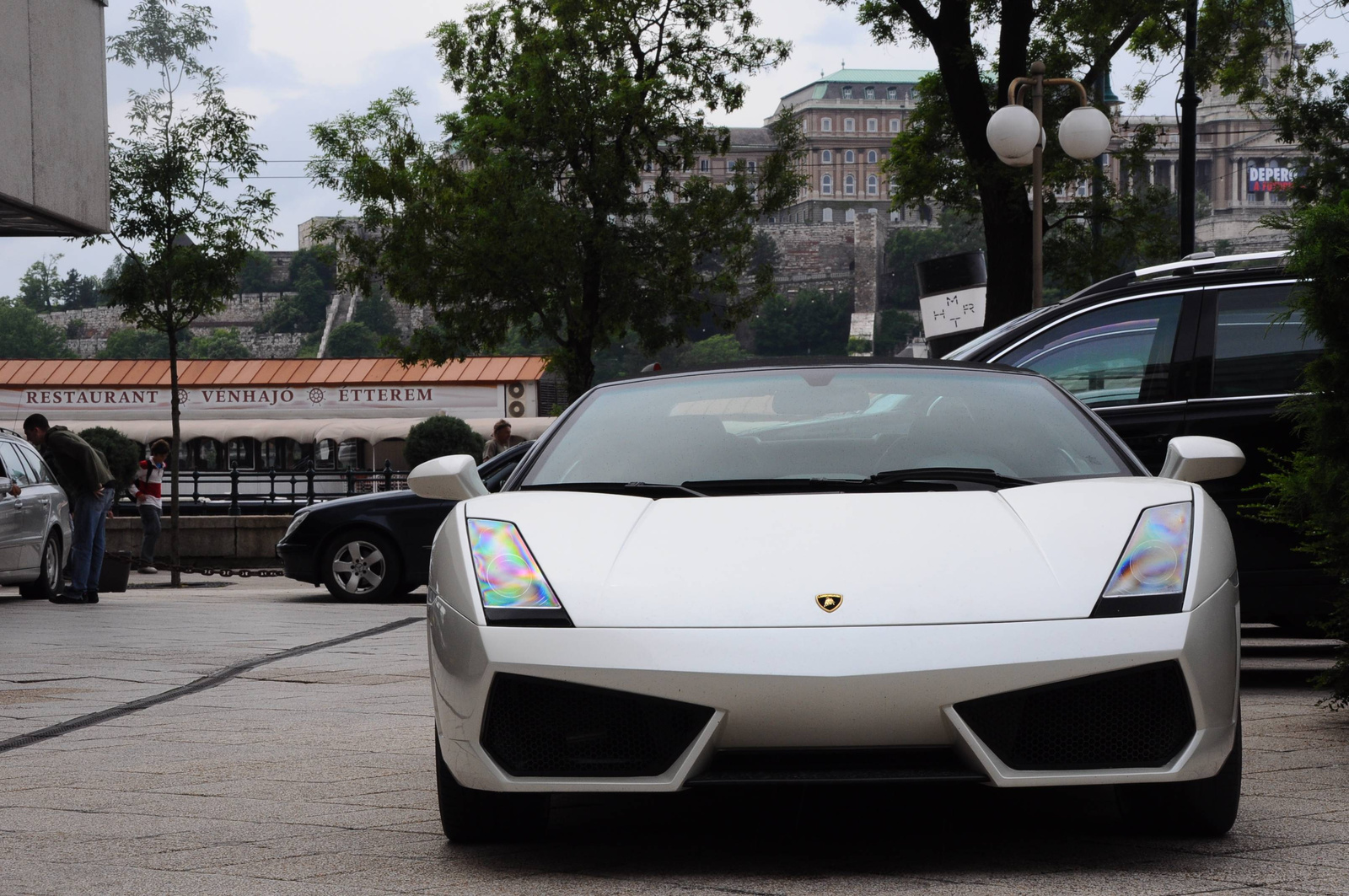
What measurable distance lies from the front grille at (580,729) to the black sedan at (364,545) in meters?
10.7

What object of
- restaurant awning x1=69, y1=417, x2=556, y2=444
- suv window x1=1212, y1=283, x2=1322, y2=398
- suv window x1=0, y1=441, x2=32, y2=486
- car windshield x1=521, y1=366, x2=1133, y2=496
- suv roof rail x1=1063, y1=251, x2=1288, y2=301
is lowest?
restaurant awning x1=69, y1=417, x2=556, y2=444

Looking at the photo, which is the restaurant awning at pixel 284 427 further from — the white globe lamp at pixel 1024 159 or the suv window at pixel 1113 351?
the suv window at pixel 1113 351

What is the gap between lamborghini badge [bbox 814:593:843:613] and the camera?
3.37m

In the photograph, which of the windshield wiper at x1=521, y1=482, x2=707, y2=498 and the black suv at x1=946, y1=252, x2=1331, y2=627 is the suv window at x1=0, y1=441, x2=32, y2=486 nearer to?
the black suv at x1=946, y1=252, x2=1331, y2=627

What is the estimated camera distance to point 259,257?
20047 mm

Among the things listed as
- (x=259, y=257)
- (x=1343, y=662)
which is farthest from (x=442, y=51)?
(x=1343, y=662)

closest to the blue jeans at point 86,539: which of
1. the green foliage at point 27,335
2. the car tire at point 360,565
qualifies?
the car tire at point 360,565

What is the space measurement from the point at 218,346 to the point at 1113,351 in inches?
5031

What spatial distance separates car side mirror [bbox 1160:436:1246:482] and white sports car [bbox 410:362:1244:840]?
221 mm

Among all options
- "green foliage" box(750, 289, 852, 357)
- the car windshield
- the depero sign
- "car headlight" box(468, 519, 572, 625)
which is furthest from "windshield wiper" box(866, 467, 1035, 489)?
"green foliage" box(750, 289, 852, 357)

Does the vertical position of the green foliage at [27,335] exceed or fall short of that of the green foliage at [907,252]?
it falls short

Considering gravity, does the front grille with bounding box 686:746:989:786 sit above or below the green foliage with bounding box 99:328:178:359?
below

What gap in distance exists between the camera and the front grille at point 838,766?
3307mm

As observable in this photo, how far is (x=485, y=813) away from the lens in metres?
3.75
